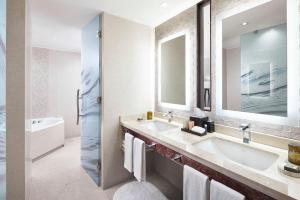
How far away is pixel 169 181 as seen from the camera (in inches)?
91.9

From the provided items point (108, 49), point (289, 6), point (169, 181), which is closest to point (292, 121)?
point (289, 6)

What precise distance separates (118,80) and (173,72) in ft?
2.56

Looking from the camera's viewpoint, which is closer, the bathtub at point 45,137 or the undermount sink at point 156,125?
the undermount sink at point 156,125

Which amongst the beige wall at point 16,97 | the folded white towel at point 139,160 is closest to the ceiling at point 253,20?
the folded white towel at point 139,160

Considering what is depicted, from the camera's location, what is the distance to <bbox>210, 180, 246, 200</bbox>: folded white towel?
0.84 metres

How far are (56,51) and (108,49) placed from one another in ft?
9.28

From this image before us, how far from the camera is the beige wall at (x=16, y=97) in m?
1.29

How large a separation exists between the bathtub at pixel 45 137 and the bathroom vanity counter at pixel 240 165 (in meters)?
2.51

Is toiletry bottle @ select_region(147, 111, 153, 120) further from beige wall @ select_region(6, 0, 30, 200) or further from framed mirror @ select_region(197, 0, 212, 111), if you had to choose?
beige wall @ select_region(6, 0, 30, 200)

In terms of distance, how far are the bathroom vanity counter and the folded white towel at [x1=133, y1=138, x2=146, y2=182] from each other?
14cm

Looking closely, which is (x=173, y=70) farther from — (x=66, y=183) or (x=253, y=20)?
(x=66, y=183)

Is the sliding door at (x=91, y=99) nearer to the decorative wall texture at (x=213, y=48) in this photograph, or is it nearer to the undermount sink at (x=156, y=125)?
the undermount sink at (x=156, y=125)

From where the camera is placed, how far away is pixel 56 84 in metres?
4.17

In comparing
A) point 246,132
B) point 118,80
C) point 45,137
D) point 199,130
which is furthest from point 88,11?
point 45,137
